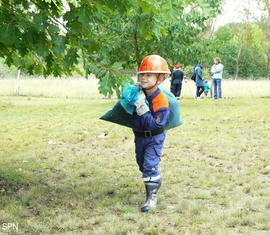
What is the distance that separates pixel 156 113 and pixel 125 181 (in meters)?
1.65

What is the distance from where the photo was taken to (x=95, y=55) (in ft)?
17.7

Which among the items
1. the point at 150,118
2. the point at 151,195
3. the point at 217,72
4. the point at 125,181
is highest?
the point at 217,72

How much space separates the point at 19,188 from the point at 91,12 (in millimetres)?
2614

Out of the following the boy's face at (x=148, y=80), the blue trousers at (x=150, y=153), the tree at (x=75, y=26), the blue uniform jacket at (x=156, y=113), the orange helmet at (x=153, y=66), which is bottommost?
the blue trousers at (x=150, y=153)

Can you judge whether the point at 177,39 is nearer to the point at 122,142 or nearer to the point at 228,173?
the point at 122,142

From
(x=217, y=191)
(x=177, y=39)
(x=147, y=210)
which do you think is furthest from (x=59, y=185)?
(x=177, y=39)

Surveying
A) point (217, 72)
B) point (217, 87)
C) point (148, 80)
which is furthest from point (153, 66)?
point (217, 87)

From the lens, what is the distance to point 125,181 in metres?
6.73

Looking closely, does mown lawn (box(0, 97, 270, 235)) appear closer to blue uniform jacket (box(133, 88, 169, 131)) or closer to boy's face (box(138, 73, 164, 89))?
blue uniform jacket (box(133, 88, 169, 131))

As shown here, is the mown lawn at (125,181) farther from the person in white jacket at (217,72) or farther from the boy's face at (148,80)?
the person in white jacket at (217,72)

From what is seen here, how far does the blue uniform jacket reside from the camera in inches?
211

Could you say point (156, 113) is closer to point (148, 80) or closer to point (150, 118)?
point (150, 118)

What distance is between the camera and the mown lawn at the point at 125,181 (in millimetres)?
4891

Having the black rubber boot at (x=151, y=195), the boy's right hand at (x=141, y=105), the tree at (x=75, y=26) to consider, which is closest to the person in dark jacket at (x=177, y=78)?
the tree at (x=75, y=26)
